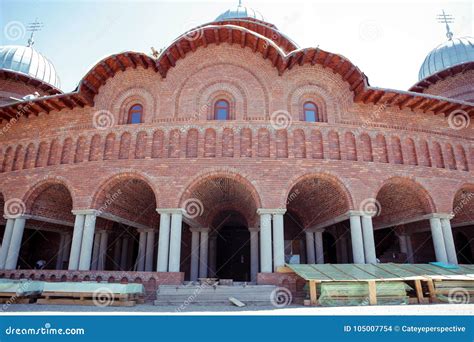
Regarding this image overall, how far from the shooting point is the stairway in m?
10.2

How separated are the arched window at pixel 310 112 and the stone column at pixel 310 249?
21.5 ft

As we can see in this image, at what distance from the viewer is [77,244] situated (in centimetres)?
1257

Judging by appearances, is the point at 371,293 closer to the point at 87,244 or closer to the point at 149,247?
the point at 87,244

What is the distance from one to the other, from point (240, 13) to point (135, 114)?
12.4 m

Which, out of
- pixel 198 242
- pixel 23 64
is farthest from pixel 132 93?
pixel 23 64

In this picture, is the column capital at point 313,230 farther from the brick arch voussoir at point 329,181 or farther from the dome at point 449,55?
the dome at point 449,55

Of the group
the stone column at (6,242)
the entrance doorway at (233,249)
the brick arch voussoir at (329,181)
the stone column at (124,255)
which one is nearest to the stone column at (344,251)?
the entrance doorway at (233,249)

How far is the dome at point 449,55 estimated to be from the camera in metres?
20.4

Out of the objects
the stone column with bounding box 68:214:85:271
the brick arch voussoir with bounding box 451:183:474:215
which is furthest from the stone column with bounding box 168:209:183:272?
the brick arch voussoir with bounding box 451:183:474:215

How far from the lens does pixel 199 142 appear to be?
518 inches

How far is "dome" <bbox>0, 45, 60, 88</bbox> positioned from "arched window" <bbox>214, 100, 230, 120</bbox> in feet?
50.4

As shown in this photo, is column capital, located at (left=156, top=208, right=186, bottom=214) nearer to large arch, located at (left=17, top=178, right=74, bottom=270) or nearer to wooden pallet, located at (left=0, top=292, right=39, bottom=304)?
large arch, located at (left=17, top=178, right=74, bottom=270)

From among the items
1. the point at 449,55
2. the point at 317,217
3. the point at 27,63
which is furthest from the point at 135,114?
the point at 449,55

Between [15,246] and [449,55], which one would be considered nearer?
[15,246]
